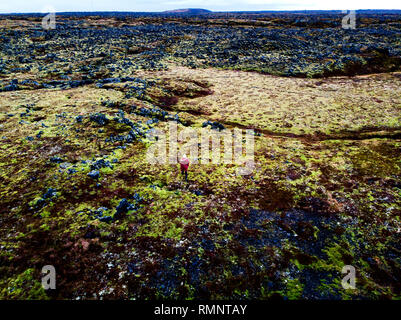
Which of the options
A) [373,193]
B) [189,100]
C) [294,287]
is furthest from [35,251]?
[189,100]

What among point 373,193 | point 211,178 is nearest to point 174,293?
point 211,178

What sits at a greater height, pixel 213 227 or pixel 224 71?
pixel 224 71

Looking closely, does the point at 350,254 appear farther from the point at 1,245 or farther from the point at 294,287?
the point at 1,245

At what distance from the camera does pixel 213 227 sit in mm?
10266

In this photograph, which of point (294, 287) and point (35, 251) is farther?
point (35, 251)

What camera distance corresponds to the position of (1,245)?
905 centimetres

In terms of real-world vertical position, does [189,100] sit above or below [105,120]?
above
